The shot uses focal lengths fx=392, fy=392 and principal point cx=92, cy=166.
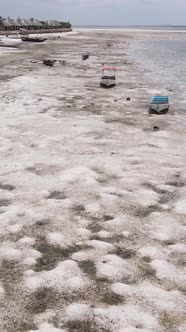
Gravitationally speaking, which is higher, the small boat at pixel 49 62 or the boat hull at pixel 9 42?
the boat hull at pixel 9 42

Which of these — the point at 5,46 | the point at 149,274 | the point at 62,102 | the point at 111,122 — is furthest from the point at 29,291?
the point at 5,46

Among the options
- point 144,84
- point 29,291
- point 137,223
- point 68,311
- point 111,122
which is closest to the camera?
point 68,311

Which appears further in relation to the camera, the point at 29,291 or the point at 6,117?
the point at 6,117

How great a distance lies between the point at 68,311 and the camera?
6.05 metres

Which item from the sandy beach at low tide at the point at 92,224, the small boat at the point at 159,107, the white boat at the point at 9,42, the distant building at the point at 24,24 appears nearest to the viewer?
the sandy beach at low tide at the point at 92,224

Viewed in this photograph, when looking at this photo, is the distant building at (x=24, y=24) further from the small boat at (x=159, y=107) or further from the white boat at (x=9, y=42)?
the small boat at (x=159, y=107)

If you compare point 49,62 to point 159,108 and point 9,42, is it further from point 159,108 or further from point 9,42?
point 9,42

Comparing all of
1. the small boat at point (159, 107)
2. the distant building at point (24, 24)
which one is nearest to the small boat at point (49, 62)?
the small boat at point (159, 107)

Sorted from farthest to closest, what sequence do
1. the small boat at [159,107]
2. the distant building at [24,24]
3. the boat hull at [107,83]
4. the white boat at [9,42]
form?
the distant building at [24,24] → the white boat at [9,42] → the boat hull at [107,83] → the small boat at [159,107]

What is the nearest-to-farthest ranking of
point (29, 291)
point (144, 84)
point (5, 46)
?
point (29, 291)
point (144, 84)
point (5, 46)

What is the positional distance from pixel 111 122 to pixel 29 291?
1251 centimetres

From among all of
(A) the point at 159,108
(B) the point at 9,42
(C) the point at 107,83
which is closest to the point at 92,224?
(A) the point at 159,108

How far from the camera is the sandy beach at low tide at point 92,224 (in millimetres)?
6102

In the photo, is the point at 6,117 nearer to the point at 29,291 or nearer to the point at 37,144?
the point at 37,144
